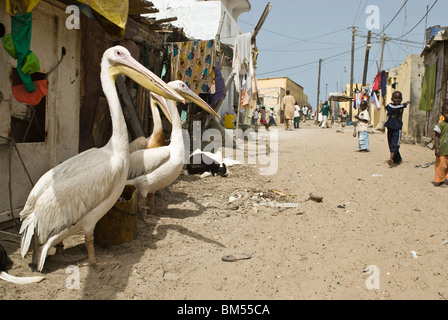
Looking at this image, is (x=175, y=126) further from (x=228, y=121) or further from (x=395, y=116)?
(x=228, y=121)

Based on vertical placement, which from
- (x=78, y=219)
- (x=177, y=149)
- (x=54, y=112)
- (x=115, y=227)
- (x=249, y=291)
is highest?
(x=54, y=112)

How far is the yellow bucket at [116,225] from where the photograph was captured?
3.88 meters

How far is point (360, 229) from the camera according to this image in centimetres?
454

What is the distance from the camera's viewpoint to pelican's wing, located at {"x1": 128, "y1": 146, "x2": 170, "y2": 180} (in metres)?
4.57

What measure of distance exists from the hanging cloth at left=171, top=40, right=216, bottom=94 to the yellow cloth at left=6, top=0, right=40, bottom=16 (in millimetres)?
4701

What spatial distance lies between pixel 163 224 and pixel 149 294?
1779 millimetres

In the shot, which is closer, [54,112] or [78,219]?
[78,219]

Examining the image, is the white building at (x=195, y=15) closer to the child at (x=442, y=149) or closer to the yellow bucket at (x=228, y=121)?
the yellow bucket at (x=228, y=121)

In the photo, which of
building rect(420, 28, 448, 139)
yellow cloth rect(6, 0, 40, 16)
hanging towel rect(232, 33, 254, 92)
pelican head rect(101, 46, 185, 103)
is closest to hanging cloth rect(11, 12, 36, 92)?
yellow cloth rect(6, 0, 40, 16)

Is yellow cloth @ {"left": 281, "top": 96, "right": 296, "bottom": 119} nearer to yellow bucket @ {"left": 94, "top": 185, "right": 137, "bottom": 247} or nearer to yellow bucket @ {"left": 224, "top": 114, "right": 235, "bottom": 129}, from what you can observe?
yellow bucket @ {"left": 224, "top": 114, "right": 235, "bottom": 129}

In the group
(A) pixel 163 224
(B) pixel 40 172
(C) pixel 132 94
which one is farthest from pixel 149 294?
(C) pixel 132 94

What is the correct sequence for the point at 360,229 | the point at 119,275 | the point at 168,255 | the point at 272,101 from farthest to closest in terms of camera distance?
1. the point at 272,101
2. the point at 360,229
3. the point at 168,255
4. the point at 119,275

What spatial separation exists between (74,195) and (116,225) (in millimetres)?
841

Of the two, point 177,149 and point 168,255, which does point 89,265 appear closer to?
point 168,255
